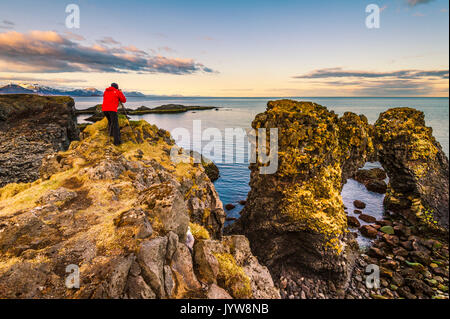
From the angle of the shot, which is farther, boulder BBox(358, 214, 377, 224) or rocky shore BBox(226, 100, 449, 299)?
boulder BBox(358, 214, 377, 224)

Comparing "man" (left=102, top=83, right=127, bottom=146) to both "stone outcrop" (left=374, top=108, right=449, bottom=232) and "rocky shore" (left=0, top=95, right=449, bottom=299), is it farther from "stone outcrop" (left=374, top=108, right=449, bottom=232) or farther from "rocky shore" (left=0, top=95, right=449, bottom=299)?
"stone outcrop" (left=374, top=108, right=449, bottom=232)

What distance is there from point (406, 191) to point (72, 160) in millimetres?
42524

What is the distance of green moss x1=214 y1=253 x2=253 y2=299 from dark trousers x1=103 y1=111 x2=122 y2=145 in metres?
12.6

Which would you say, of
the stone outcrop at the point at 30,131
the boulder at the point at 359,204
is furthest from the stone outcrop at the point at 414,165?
Answer: the stone outcrop at the point at 30,131

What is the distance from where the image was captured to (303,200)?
64.8ft

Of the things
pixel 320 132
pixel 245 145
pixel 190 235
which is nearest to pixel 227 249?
pixel 190 235

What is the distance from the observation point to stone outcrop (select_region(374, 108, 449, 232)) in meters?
28.9

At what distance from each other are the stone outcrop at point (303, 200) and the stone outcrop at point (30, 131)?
24527 millimetres

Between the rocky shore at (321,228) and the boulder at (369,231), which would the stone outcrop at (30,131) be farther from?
the boulder at (369,231)

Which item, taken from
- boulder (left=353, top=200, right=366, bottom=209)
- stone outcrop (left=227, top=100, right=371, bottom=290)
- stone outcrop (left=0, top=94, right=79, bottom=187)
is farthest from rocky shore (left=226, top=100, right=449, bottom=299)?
stone outcrop (left=0, top=94, right=79, bottom=187)

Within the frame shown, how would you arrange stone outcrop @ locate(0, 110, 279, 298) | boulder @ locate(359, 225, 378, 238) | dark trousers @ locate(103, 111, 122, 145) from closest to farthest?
stone outcrop @ locate(0, 110, 279, 298)
dark trousers @ locate(103, 111, 122, 145)
boulder @ locate(359, 225, 378, 238)

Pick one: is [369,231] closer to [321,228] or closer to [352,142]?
[352,142]

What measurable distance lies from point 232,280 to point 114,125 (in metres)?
13.9

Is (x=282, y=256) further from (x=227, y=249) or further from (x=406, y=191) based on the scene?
(x=406, y=191)
